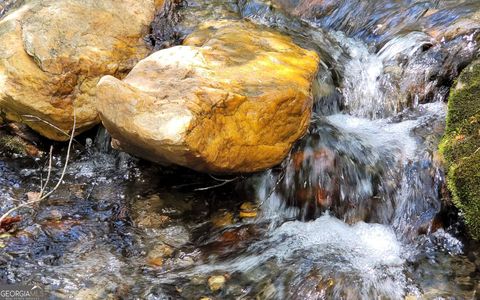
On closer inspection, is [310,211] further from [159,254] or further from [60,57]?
[60,57]

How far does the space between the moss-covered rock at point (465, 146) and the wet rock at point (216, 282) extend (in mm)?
1980

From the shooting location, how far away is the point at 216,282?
3.73m

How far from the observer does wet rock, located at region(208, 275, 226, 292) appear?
12.0 ft

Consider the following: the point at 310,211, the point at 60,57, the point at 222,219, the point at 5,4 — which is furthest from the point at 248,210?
the point at 5,4

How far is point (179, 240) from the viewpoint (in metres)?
4.26

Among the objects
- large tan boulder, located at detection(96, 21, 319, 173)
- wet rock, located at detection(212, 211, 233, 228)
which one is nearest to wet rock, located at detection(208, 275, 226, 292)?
wet rock, located at detection(212, 211, 233, 228)

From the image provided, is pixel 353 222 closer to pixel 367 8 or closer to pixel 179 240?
pixel 179 240

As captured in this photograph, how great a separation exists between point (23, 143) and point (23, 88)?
2.84 ft

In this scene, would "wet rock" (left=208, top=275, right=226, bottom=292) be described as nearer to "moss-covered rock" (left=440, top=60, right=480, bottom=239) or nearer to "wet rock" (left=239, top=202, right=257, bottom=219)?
"wet rock" (left=239, top=202, right=257, bottom=219)

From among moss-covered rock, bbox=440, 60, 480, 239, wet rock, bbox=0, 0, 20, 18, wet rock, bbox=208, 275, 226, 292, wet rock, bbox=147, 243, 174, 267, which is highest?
wet rock, bbox=0, 0, 20, 18

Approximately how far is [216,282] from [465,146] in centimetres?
230

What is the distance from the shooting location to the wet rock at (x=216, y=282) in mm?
3672

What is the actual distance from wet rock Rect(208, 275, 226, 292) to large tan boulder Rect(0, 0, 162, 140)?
7.94 feet

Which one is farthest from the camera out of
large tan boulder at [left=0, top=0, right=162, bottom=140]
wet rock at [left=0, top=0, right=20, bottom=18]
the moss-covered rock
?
wet rock at [left=0, top=0, right=20, bottom=18]
